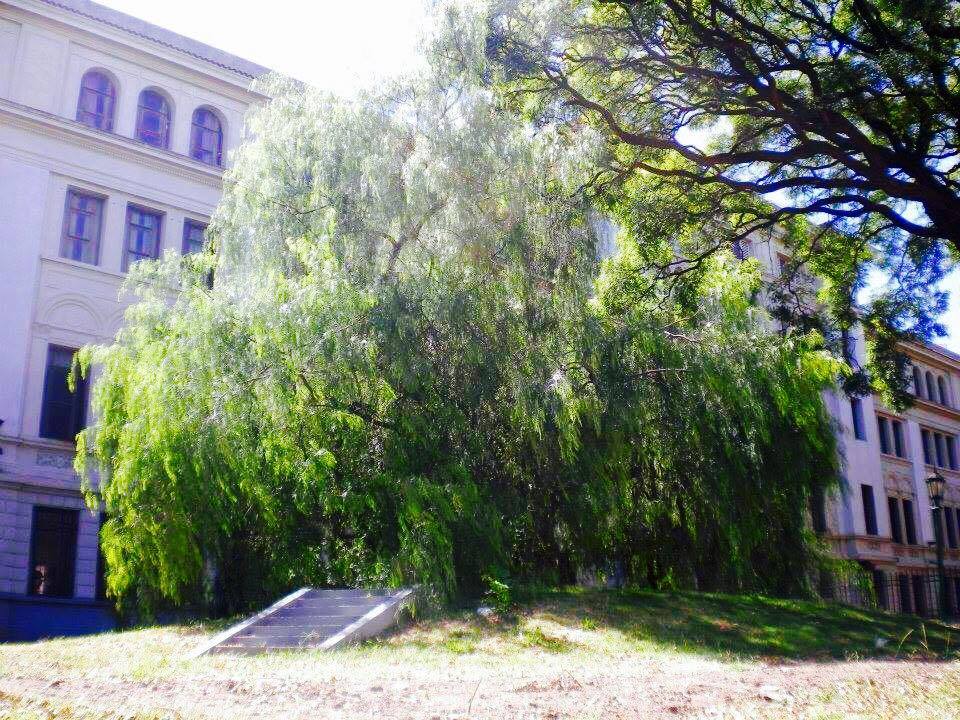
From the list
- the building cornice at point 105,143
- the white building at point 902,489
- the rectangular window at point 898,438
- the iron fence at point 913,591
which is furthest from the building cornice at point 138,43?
the rectangular window at point 898,438

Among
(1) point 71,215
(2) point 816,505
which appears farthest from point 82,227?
(2) point 816,505

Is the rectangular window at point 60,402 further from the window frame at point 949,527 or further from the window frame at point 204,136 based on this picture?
the window frame at point 949,527

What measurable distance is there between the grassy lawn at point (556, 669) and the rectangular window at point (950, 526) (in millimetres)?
31833

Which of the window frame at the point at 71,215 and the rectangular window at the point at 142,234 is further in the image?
the rectangular window at the point at 142,234

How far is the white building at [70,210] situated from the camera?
22922 mm

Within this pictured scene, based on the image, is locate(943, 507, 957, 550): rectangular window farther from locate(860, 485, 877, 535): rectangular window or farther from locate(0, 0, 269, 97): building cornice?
locate(0, 0, 269, 97): building cornice

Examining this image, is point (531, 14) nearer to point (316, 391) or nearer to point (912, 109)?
point (912, 109)

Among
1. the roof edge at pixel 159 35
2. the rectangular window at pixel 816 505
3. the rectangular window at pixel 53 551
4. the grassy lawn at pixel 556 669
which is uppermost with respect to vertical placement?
the roof edge at pixel 159 35

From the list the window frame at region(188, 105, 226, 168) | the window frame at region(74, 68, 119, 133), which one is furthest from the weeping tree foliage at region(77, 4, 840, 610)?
the window frame at region(188, 105, 226, 168)

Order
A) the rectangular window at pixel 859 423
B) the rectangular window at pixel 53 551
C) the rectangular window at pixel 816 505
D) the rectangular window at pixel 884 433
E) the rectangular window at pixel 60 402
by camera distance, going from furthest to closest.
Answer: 1. the rectangular window at pixel 884 433
2. the rectangular window at pixel 859 423
3. the rectangular window at pixel 60 402
4. the rectangular window at pixel 53 551
5. the rectangular window at pixel 816 505

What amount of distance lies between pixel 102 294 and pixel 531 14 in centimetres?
1632

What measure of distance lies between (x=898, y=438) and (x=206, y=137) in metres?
32.1

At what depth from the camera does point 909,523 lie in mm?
41469

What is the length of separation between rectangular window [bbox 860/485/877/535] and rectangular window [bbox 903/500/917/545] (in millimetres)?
2715
